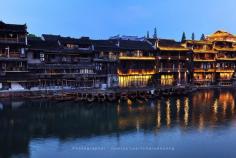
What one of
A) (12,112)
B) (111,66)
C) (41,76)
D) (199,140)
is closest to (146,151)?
(199,140)

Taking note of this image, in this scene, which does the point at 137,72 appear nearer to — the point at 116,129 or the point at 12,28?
the point at 12,28

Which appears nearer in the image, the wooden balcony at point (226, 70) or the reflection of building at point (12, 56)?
the reflection of building at point (12, 56)

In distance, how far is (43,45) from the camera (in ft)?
225

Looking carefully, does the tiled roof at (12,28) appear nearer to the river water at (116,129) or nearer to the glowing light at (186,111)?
the river water at (116,129)

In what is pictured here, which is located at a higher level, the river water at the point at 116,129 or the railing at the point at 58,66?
the railing at the point at 58,66

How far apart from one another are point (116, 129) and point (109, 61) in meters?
37.5

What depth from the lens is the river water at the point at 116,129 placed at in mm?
33000

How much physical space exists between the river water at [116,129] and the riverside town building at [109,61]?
8.48 metres

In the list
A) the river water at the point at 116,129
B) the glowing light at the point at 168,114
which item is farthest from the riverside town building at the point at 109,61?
the glowing light at the point at 168,114

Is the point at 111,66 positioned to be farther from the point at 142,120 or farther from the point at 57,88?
the point at 142,120

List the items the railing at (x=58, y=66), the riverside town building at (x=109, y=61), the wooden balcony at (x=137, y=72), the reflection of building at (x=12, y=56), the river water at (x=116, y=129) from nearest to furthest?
the river water at (x=116, y=129) < the reflection of building at (x=12, y=56) < the riverside town building at (x=109, y=61) < the railing at (x=58, y=66) < the wooden balcony at (x=137, y=72)

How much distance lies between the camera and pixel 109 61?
77938 mm

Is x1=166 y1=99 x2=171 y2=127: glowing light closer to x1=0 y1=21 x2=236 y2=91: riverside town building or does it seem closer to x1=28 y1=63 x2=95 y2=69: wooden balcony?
x1=0 y1=21 x2=236 y2=91: riverside town building

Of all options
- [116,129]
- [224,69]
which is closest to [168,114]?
[116,129]
